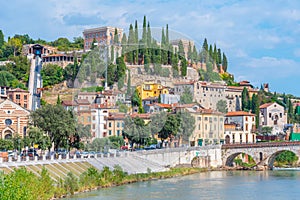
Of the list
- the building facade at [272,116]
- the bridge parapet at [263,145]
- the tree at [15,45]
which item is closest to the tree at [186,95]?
the bridge parapet at [263,145]

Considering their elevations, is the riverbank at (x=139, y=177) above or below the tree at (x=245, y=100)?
below

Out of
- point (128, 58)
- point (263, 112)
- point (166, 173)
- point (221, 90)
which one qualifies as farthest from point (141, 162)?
point (263, 112)

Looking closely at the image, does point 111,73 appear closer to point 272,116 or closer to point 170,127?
point 170,127

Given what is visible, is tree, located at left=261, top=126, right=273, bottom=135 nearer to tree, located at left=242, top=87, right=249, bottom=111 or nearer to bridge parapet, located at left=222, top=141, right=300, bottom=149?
tree, located at left=242, top=87, right=249, bottom=111

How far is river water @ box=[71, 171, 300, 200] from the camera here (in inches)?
1160

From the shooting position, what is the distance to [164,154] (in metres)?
44.3

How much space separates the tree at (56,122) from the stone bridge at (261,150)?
50.0 ft

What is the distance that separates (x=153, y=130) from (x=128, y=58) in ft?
17.3

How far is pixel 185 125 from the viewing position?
47.5 metres

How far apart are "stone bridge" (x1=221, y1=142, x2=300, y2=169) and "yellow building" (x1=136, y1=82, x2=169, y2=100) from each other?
662cm

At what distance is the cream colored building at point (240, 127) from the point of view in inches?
2390

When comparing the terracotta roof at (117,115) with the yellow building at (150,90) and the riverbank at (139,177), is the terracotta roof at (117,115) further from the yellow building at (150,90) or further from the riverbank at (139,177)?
the yellow building at (150,90)

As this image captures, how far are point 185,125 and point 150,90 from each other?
396 cm

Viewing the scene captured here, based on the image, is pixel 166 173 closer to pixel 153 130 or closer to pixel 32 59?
pixel 153 130
